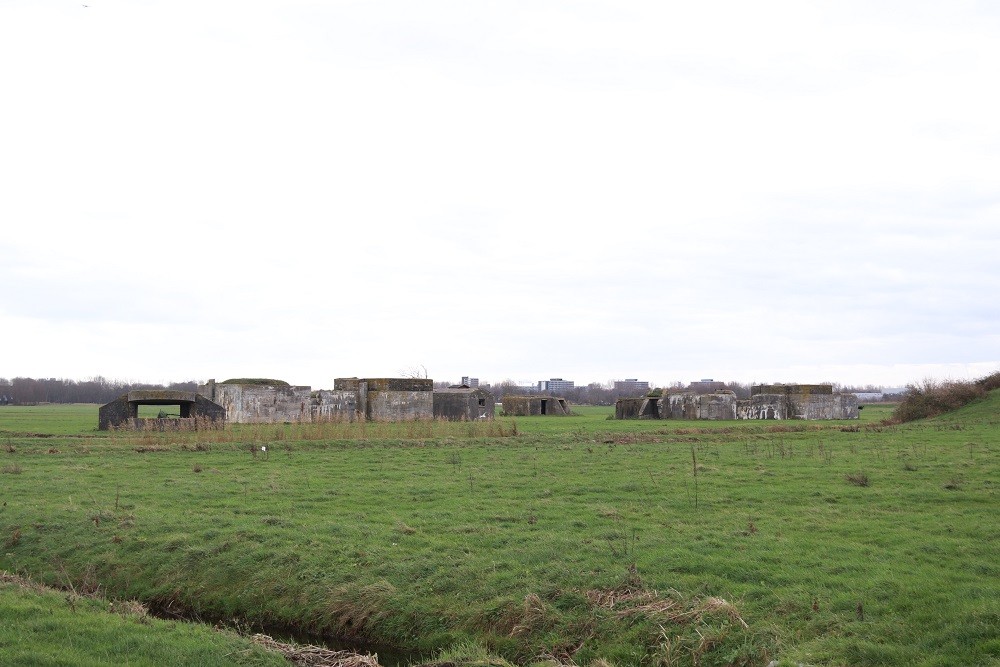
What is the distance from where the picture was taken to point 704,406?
2143 inches

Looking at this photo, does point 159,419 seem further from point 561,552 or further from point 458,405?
point 561,552

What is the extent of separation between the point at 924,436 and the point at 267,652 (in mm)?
25061

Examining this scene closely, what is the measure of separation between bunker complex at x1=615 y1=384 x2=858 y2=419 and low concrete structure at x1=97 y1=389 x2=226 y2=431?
1104 inches

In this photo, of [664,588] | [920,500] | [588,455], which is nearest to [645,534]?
[664,588]

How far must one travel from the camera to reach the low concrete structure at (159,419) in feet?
107

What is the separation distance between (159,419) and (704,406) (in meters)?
34.0

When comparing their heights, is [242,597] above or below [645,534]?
below

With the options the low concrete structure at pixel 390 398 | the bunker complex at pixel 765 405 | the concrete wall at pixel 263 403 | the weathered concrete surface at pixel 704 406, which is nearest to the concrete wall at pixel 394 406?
the low concrete structure at pixel 390 398

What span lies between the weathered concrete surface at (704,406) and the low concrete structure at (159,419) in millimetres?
28783

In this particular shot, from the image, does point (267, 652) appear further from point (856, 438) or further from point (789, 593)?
point (856, 438)

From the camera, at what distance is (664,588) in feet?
32.1

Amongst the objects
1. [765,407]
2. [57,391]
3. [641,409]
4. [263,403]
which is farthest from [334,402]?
[57,391]

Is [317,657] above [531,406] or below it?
below

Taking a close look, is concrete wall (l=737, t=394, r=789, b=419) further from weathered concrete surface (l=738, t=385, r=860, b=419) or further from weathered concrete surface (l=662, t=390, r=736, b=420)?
weathered concrete surface (l=662, t=390, r=736, b=420)
